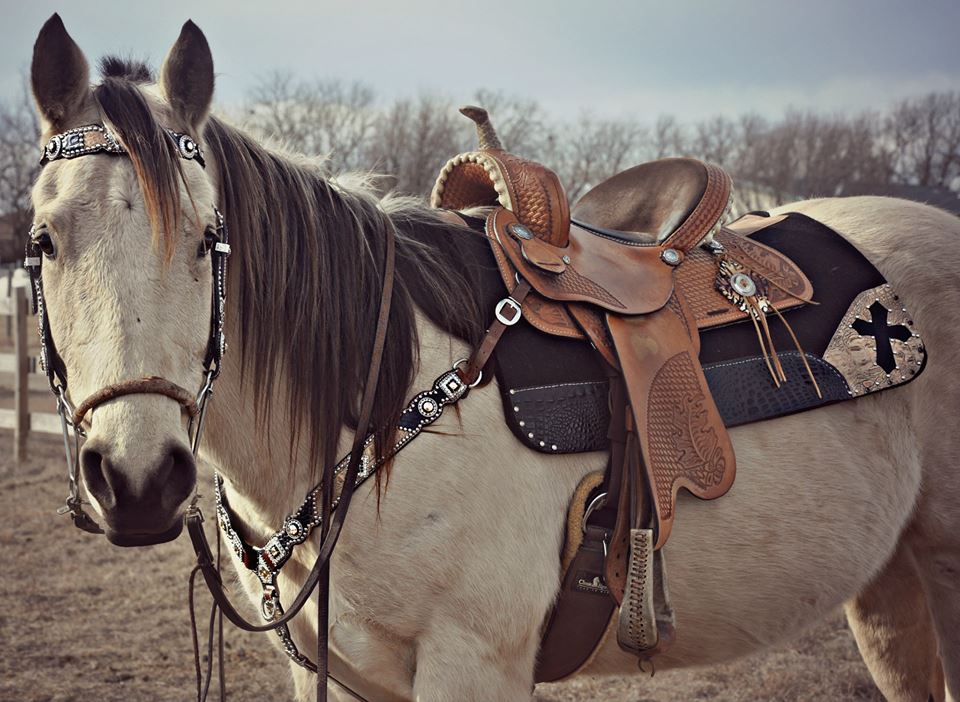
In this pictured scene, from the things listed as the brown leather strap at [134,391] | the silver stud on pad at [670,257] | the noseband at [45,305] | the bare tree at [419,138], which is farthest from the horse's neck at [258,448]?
the bare tree at [419,138]

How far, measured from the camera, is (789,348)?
2.18 metres

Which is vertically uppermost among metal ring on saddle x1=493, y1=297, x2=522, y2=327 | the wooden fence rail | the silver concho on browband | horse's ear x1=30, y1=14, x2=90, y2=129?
horse's ear x1=30, y1=14, x2=90, y2=129

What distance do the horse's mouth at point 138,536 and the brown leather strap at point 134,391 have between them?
8.6 inches

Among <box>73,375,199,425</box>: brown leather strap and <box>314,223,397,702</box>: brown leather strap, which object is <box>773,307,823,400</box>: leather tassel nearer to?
<box>314,223,397,702</box>: brown leather strap

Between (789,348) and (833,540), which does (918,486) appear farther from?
(789,348)

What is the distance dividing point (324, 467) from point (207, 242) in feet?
1.88

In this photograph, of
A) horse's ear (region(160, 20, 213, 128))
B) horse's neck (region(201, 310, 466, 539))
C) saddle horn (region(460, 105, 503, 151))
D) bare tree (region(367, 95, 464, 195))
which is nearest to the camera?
horse's ear (region(160, 20, 213, 128))

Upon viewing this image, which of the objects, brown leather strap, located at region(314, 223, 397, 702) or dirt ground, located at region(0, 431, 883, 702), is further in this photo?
dirt ground, located at region(0, 431, 883, 702)

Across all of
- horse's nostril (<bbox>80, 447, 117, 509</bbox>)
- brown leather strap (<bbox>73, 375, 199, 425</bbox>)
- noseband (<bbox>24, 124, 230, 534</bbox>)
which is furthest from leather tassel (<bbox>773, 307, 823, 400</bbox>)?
horse's nostril (<bbox>80, 447, 117, 509</bbox>)

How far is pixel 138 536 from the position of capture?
4.65 feet

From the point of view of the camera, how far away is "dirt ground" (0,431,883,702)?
3.60 meters

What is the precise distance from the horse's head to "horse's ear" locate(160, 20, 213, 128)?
0.26ft

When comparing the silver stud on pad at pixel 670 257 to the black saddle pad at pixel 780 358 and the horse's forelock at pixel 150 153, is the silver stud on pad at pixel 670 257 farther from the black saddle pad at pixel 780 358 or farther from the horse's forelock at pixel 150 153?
the horse's forelock at pixel 150 153

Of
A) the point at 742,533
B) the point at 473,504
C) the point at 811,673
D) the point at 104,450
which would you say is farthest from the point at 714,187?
the point at 811,673
